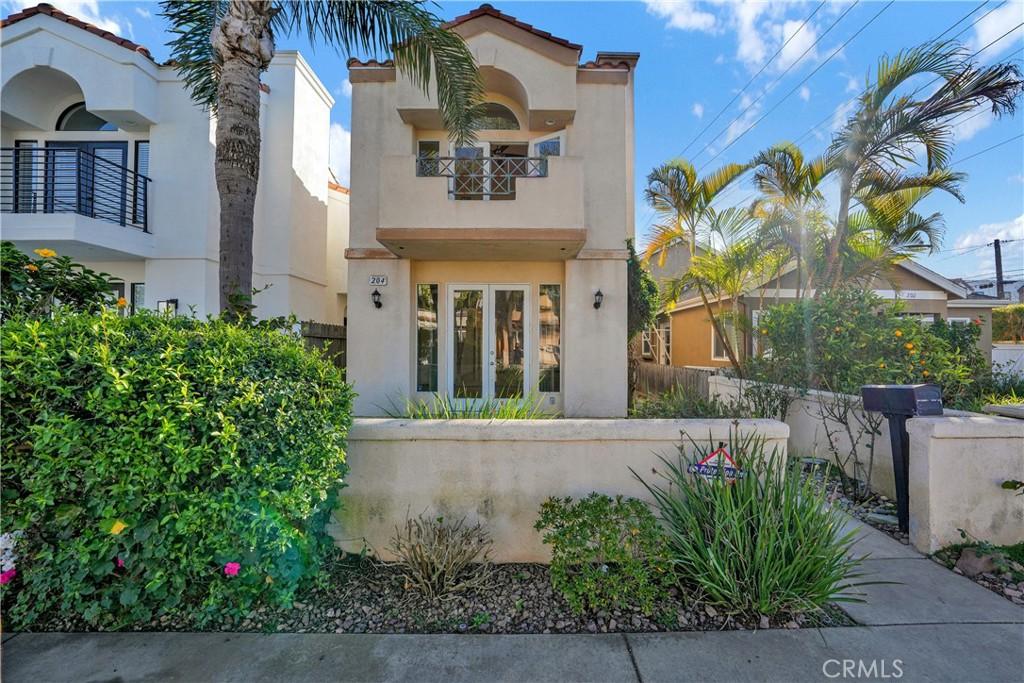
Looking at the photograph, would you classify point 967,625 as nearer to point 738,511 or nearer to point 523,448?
point 738,511

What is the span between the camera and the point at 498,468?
3.73 m

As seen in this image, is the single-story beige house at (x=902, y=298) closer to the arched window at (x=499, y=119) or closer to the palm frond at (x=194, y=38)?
the arched window at (x=499, y=119)

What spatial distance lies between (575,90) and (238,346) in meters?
8.31

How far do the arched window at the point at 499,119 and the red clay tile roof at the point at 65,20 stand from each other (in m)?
7.54

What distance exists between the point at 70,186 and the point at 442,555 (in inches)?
463

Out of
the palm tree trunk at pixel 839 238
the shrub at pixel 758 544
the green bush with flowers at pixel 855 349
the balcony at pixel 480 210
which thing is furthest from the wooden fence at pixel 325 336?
the palm tree trunk at pixel 839 238

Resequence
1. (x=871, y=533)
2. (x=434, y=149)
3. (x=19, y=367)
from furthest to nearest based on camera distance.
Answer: (x=434, y=149) → (x=871, y=533) → (x=19, y=367)

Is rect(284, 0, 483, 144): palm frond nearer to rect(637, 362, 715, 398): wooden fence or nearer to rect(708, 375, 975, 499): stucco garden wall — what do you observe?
rect(708, 375, 975, 499): stucco garden wall

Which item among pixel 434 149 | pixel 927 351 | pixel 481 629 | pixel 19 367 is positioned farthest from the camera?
pixel 434 149

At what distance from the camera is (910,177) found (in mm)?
9383

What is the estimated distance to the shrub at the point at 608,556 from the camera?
309 cm

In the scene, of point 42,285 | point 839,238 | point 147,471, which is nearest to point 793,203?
point 839,238

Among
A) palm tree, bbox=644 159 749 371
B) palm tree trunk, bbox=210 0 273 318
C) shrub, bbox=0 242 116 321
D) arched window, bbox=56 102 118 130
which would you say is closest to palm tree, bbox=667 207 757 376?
palm tree, bbox=644 159 749 371

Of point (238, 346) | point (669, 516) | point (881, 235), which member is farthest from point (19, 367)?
point (881, 235)
